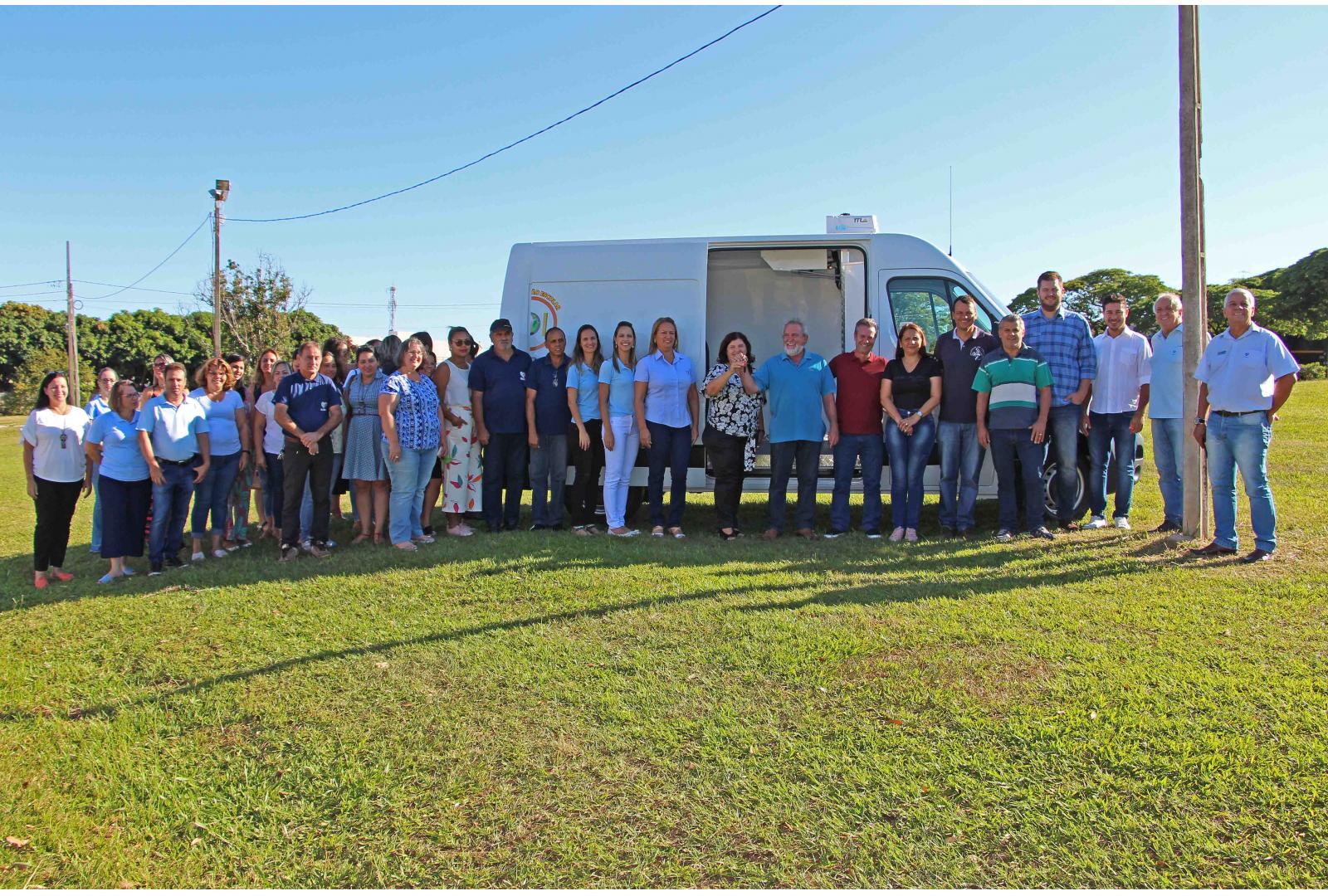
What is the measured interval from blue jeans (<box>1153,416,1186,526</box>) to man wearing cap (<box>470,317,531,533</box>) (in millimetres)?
5689

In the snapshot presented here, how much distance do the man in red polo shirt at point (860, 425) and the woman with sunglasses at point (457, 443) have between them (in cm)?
339

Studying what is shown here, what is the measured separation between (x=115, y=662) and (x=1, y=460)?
67.2 feet

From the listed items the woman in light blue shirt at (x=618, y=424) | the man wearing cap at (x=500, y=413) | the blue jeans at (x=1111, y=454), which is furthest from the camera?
the man wearing cap at (x=500, y=413)

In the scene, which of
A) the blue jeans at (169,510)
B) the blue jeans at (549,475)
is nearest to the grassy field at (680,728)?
the blue jeans at (169,510)

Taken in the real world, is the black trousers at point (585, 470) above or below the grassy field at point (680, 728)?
above

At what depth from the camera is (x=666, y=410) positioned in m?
7.83

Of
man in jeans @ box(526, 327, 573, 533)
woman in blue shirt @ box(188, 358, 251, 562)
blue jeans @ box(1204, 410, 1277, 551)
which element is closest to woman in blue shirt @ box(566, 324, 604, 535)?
man in jeans @ box(526, 327, 573, 533)

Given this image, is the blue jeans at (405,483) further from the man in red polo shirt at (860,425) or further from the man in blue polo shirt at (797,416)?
the man in red polo shirt at (860,425)

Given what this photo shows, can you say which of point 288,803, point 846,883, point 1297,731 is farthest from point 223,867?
point 1297,731

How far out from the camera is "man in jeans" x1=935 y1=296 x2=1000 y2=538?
24.7 feet

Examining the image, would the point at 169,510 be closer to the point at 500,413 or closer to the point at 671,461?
the point at 500,413

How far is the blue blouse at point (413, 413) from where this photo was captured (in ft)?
24.2

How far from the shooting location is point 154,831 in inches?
122

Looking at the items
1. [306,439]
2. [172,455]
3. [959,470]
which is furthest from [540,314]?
[959,470]
